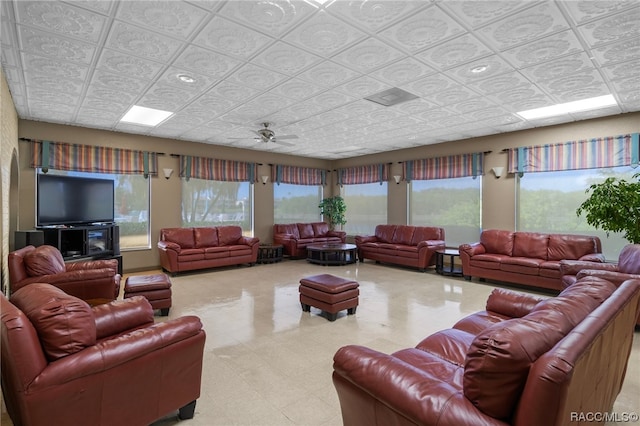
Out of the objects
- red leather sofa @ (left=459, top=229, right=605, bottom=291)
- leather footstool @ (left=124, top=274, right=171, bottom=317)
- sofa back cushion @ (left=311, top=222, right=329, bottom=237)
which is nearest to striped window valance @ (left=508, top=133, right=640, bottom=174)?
red leather sofa @ (left=459, top=229, right=605, bottom=291)

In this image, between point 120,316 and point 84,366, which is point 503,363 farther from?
point 120,316

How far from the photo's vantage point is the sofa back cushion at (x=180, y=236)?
6.88 m

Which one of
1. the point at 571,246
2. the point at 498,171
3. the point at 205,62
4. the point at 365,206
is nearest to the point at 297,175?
the point at 365,206

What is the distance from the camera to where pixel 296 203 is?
9.80 m

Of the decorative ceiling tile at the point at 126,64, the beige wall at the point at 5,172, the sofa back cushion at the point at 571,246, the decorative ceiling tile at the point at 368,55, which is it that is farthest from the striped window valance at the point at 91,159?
the sofa back cushion at the point at 571,246

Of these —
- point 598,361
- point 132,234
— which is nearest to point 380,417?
point 598,361

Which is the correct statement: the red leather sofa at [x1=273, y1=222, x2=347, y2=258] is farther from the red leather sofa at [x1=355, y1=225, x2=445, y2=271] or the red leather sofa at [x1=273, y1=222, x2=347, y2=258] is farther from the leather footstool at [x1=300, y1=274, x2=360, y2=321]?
the leather footstool at [x1=300, y1=274, x2=360, y2=321]

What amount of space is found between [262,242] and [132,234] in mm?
3086

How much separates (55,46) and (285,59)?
83.5 inches

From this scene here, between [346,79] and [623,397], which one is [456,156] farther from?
[623,397]

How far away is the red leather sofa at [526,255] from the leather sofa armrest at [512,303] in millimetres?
2813

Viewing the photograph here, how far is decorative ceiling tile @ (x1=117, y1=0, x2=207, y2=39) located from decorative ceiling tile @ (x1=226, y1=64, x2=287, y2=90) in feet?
2.75

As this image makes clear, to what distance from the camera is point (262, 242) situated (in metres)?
8.78

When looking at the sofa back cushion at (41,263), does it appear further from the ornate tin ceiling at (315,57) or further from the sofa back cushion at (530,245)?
the sofa back cushion at (530,245)
